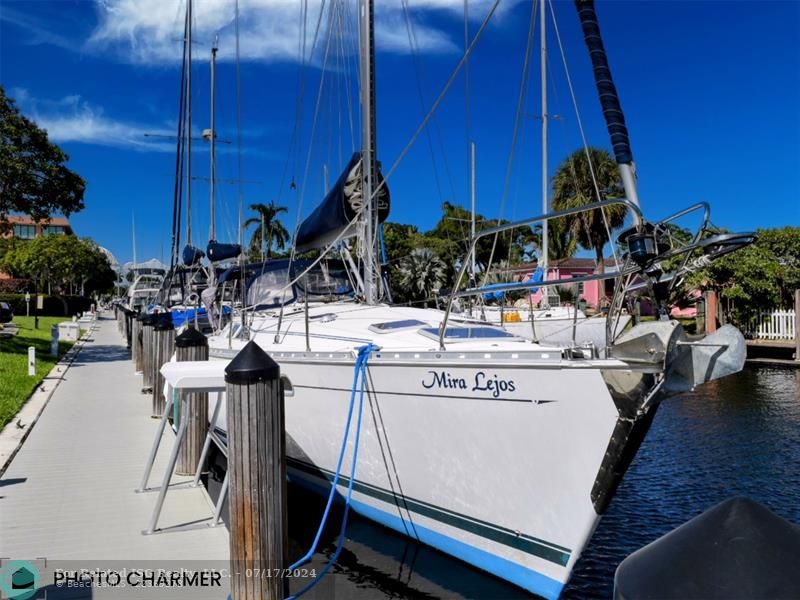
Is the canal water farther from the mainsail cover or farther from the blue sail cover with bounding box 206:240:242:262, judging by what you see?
the blue sail cover with bounding box 206:240:242:262

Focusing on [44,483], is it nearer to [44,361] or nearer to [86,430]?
[86,430]

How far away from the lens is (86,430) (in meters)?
10.0

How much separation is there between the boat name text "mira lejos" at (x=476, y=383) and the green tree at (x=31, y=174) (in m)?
15.8

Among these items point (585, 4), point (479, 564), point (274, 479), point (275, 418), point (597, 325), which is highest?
point (585, 4)

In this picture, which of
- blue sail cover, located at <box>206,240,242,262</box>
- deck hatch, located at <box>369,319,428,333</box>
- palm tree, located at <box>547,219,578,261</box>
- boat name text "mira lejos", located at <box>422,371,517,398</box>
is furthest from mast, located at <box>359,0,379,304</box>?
palm tree, located at <box>547,219,578,261</box>

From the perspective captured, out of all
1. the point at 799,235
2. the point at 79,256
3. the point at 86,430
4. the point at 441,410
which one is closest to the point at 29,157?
the point at 86,430

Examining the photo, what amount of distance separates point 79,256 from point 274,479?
56.3m

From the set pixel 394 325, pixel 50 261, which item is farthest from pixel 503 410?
pixel 50 261

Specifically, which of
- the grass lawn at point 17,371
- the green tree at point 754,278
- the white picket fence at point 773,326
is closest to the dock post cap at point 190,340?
the grass lawn at point 17,371

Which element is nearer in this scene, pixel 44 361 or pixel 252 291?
pixel 252 291

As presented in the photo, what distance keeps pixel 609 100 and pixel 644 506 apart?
17.1ft

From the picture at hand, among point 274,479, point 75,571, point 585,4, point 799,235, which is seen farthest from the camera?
point 799,235

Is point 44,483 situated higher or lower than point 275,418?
lower

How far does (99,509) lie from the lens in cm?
643
